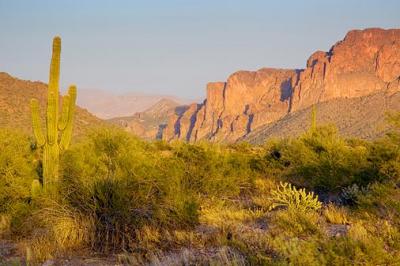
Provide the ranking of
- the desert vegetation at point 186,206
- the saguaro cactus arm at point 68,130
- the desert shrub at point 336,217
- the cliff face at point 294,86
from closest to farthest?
the desert vegetation at point 186,206 < the desert shrub at point 336,217 < the saguaro cactus arm at point 68,130 < the cliff face at point 294,86

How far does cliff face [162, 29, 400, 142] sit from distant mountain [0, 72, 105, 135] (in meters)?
75.0

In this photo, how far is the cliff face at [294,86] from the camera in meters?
138

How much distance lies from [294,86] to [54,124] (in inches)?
5722

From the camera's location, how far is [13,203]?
485 inches

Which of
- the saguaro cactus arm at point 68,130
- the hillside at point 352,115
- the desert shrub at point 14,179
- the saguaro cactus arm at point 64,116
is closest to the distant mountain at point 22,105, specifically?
the desert shrub at point 14,179

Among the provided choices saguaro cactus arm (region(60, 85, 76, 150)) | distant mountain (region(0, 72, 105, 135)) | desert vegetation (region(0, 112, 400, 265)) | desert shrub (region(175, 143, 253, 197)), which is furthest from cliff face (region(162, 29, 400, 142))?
saguaro cactus arm (region(60, 85, 76, 150))

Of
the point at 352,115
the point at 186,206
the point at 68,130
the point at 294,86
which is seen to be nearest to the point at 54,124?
the point at 68,130

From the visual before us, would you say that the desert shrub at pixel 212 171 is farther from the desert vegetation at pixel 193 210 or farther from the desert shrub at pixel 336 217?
the desert shrub at pixel 336 217

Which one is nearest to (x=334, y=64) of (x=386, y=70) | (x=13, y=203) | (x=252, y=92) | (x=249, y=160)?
(x=386, y=70)

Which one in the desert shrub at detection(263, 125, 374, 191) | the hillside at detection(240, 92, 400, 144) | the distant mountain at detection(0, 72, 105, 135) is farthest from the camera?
the hillside at detection(240, 92, 400, 144)

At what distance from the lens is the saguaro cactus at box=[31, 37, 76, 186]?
12.9 metres

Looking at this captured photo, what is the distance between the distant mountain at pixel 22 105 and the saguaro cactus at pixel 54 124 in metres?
24.6

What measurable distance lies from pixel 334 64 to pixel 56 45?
14158cm

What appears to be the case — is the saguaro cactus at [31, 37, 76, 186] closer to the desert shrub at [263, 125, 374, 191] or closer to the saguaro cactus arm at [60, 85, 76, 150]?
the saguaro cactus arm at [60, 85, 76, 150]
